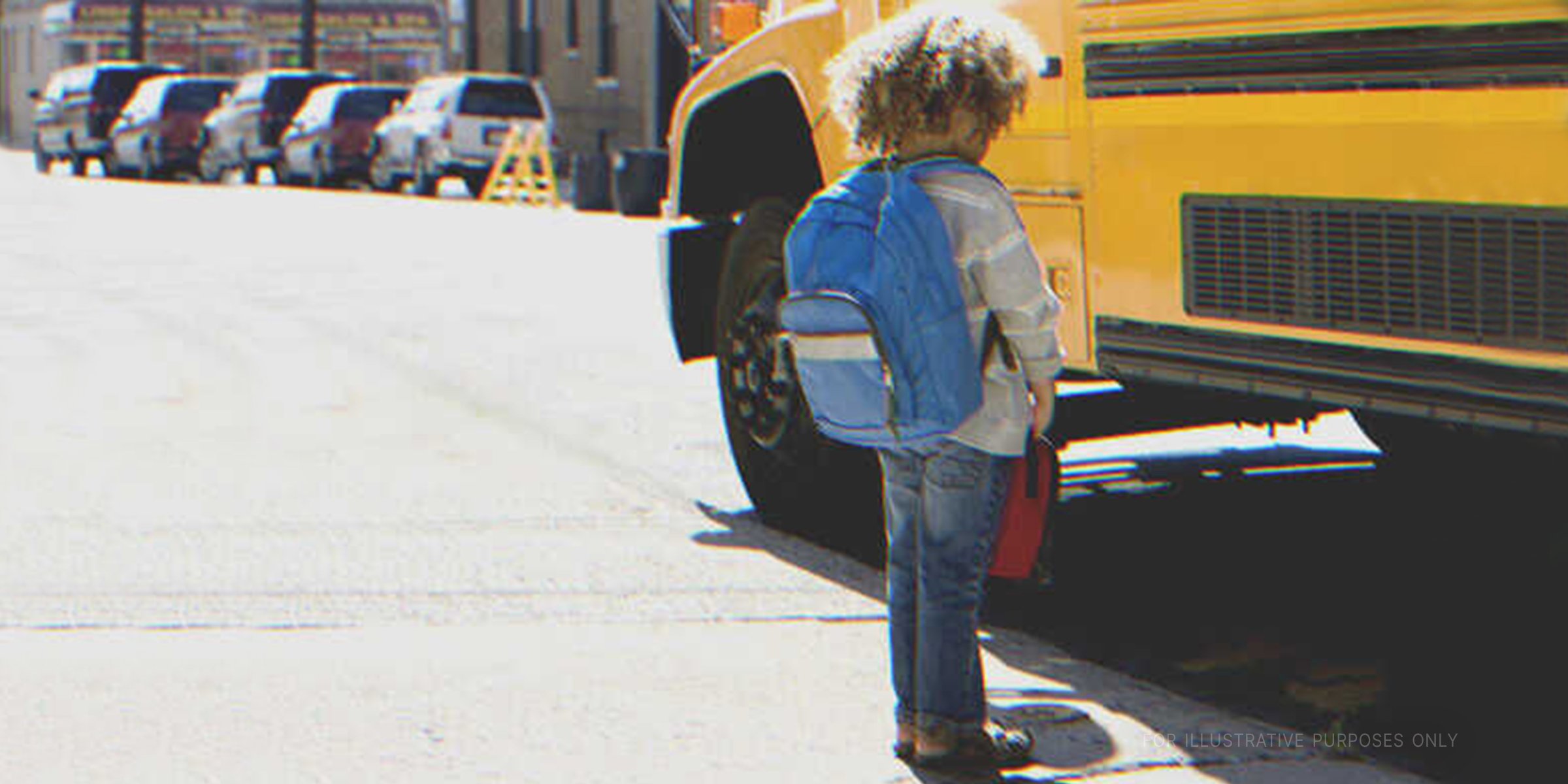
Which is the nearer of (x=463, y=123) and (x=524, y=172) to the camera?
(x=524, y=172)

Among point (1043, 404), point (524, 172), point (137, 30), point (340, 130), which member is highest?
point (137, 30)

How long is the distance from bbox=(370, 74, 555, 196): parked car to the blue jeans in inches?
1106

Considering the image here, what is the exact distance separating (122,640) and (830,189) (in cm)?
218

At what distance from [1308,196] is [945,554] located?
118 centimetres

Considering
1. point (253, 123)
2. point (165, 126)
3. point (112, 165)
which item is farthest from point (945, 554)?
point (112, 165)

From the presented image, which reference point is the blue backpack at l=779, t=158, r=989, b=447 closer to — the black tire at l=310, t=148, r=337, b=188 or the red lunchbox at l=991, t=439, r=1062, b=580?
the red lunchbox at l=991, t=439, r=1062, b=580

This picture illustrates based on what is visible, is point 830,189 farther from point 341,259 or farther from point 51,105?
point 51,105

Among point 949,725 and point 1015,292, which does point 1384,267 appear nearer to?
point 1015,292

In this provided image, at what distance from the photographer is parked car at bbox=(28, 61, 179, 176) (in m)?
44.8

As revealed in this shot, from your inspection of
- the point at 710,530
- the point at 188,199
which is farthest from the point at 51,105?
the point at 710,530

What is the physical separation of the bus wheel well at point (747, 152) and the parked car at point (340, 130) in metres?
29.0

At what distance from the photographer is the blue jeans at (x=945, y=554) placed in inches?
168

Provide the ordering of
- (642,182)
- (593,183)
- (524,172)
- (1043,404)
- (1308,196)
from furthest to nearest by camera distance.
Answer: (524,172) < (593,183) < (642,182) < (1308,196) < (1043,404)

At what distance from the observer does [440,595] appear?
6.12 metres
